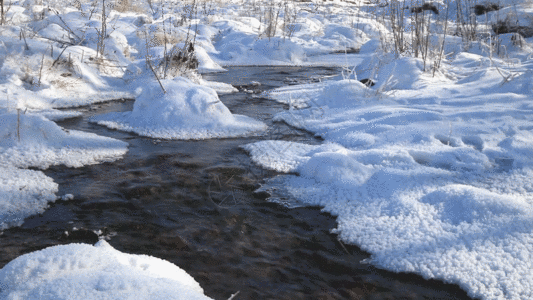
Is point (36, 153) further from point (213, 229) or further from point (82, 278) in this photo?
point (82, 278)

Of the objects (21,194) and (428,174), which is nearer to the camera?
(21,194)

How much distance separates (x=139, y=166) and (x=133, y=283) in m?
1.70

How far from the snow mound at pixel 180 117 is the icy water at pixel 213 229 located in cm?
45

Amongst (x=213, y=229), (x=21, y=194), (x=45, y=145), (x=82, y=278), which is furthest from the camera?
(x=45, y=145)

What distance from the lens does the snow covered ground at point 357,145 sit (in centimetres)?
184

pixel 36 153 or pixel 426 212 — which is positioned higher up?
pixel 36 153

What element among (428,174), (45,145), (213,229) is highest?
(45,145)

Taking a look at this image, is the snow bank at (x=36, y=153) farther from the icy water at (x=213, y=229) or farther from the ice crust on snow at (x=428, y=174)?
the ice crust on snow at (x=428, y=174)

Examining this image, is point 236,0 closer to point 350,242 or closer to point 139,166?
point 139,166

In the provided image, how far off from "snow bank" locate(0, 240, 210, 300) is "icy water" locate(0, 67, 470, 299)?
38 centimetres

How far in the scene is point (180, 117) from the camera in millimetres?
3779

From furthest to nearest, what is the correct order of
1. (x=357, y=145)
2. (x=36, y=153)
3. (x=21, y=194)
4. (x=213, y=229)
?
(x=357, y=145) < (x=36, y=153) < (x=21, y=194) < (x=213, y=229)

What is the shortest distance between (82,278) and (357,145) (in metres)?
2.31

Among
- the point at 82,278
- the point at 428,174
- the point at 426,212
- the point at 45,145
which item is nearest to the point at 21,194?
the point at 45,145
